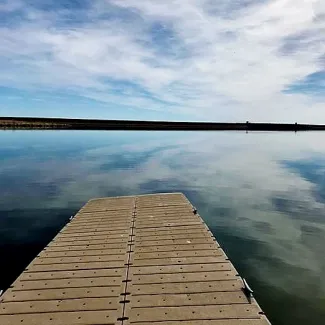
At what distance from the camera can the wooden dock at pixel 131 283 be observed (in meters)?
7.02

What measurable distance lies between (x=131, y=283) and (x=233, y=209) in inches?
541

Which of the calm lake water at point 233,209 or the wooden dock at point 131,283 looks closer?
the wooden dock at point 131,283

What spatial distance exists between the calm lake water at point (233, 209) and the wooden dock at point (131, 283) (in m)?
2.41

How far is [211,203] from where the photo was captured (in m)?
22.5

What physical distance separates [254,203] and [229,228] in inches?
246

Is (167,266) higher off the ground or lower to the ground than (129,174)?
higher

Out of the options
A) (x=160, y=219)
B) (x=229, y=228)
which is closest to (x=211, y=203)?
(x=229, y=228)

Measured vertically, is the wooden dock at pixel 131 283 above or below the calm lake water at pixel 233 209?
above

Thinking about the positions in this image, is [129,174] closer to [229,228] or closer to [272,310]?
[229,228]

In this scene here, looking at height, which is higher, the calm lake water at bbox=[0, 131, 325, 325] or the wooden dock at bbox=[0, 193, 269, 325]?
the wooden dock at bbox=[0, 193, 269, 325]

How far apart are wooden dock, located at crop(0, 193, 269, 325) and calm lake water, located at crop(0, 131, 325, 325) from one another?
2.41 metres

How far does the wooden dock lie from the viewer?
7023 mm

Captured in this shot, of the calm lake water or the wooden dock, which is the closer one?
the wooden dock

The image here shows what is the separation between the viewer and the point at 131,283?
27.7 ft
